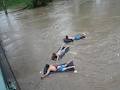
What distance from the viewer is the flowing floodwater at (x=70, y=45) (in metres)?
4.85

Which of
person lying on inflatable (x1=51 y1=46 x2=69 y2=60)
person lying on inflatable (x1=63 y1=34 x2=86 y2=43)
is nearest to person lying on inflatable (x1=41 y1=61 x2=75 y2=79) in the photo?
person lying on inflatable (x1=51 y1=46 x2=69 y2=60)

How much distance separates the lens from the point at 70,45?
6688mm

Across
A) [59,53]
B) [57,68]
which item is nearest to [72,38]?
[59,53]

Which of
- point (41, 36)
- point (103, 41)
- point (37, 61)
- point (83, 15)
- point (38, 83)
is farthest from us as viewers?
point (83, 15)

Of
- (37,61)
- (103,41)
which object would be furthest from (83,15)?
(37,61)

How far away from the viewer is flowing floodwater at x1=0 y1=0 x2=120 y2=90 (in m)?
4.85

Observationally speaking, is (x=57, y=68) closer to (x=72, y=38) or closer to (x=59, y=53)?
(x=59, y=53)

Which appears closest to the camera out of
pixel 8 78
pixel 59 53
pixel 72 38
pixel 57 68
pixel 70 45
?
pixel 8 78

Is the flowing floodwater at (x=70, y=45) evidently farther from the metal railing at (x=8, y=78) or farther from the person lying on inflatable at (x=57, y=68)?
the metal railing at (x=8, y=78)

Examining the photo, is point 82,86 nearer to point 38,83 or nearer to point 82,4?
point 38,83

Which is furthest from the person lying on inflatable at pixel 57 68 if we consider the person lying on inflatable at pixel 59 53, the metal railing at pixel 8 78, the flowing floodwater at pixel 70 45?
the metal railing at pixel 8 78

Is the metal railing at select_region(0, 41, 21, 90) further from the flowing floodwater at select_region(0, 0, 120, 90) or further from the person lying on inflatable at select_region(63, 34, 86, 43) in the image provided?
the person lying on inflatable at select_region(63, 34, 86, 43)

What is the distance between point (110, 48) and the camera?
6.04 meters

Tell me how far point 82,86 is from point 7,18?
8.23 m
